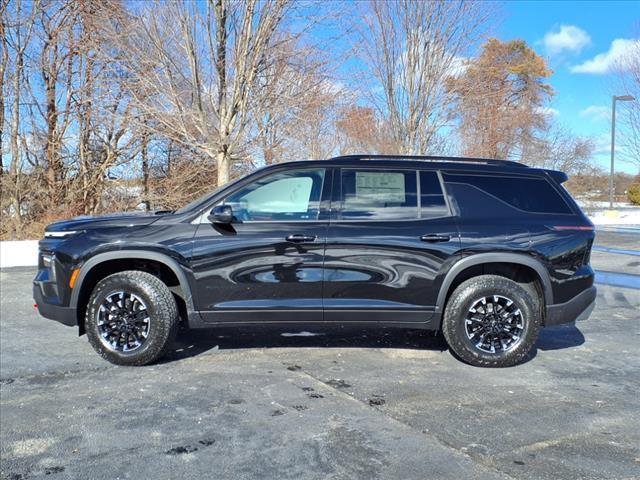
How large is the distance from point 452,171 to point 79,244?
3391 mm

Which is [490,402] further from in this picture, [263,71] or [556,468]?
[263,71]

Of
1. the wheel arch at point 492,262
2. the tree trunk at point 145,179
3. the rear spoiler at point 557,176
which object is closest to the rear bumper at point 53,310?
the wheel arch at point 492,262

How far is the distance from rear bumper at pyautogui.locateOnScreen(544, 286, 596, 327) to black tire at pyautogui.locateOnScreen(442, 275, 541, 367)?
0.43 ft

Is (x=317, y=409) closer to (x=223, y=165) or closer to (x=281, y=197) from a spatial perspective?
(x=281, y=197)

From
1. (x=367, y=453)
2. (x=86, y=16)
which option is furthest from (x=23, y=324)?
(x=86, y=16)

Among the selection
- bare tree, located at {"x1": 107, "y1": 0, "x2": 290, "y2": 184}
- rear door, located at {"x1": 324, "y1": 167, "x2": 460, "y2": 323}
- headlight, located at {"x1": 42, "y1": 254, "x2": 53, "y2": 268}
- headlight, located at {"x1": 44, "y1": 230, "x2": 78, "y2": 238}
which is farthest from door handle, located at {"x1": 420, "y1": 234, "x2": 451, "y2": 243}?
bare tree, located at {"x1": 107, "y1": 0, "x2": 290, "y2": 184}

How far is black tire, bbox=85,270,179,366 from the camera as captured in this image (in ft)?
14.1

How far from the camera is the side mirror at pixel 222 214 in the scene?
4.20m

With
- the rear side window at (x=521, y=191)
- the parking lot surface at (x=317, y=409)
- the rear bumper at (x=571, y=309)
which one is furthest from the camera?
the rear side window at (x=521, y=191)

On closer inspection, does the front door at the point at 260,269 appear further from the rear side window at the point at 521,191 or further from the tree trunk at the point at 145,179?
the tree trunk at the point at 145,179

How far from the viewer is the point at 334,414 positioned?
343 centimetres

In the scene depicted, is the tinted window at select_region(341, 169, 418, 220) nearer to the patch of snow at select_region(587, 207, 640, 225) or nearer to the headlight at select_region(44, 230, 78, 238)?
the headlight at select_region(44, 230, 78, 238)

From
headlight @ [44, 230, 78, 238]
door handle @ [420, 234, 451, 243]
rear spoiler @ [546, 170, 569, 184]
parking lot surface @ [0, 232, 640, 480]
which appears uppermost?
rear spoiler @ [546, 170, 569, 184]

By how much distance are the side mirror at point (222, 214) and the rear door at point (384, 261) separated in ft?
2.84
